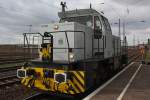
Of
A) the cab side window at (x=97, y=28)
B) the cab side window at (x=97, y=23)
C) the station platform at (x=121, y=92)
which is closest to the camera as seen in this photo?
the station platform at (x=121, y=92)

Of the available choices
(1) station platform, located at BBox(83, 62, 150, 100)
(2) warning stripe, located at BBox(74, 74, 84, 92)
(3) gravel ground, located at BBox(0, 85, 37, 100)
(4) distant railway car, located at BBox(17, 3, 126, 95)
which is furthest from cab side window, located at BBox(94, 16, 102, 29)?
(3) gravel ground, located at BBox(0, 85, 37, 100)

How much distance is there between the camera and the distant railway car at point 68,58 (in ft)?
27.6

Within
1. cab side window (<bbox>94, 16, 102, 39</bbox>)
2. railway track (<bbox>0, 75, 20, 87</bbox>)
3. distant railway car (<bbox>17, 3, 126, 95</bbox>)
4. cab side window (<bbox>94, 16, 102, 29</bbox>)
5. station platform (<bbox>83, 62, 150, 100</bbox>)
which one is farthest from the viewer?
railway track (<bbox>0, 75, 20, 87</bbox>)

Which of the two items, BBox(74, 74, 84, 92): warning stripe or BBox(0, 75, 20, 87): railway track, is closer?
BBox(74, 74, 84, 92): warning stripe

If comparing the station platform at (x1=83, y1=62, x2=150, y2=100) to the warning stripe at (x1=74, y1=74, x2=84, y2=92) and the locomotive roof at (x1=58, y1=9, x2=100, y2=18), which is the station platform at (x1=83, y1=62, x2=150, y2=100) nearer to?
the warning stripe at (x1=74, y1=74, x2=84, y2=92)

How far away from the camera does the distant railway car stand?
27.6 feet

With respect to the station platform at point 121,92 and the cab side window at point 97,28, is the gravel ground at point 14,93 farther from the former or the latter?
the cab side window at point 97,28

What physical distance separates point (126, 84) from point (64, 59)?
10.9ft

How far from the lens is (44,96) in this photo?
9.44 m

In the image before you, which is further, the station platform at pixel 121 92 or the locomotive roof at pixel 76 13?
the locomotive roof at pixel 76 13

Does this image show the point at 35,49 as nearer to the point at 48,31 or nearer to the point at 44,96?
the point at 48,31

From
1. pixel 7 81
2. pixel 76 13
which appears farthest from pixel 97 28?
pixel 7 81

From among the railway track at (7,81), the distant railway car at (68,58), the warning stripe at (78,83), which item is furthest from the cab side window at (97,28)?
the railway track at (7,81)

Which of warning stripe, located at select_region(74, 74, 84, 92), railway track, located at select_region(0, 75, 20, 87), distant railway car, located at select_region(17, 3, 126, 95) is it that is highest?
distant railway car, located at select_region(17, 3, 126, 95)
